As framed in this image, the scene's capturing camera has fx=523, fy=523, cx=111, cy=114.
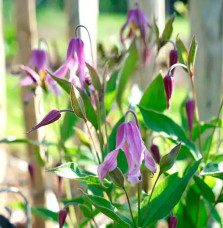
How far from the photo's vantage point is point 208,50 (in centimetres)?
166

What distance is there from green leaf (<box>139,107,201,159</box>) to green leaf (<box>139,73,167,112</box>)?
0.08 m

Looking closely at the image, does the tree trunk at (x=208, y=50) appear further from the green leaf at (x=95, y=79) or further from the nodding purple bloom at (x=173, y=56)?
the green leaf at (x=95, y=79)

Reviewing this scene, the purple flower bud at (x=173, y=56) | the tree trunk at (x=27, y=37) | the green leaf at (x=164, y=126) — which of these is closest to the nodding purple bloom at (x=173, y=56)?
the purple flower bud at (x=173, y=56)

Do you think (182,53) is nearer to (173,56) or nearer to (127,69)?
(173,56)

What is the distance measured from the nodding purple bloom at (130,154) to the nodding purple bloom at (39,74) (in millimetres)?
369

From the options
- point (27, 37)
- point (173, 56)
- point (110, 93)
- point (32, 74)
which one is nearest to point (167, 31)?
point (173, 56)

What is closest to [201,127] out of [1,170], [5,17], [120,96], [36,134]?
[120,96]

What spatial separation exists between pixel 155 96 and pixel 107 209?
0.38 metres

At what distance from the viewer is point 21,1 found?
5.94 feet

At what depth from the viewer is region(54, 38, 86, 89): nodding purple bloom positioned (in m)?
0.98

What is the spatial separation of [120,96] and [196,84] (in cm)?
45

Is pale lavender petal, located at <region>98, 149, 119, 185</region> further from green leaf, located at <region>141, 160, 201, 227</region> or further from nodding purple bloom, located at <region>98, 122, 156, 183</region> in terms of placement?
green leaf, located at <region>141, 160, 201, 227</region>

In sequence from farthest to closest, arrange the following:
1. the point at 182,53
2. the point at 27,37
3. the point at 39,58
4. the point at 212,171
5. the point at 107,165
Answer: the point at 27,37, the point at 39,58, the point at 182,53, the point at 212,171, the point at 107,165

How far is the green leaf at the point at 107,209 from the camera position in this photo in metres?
0.86
